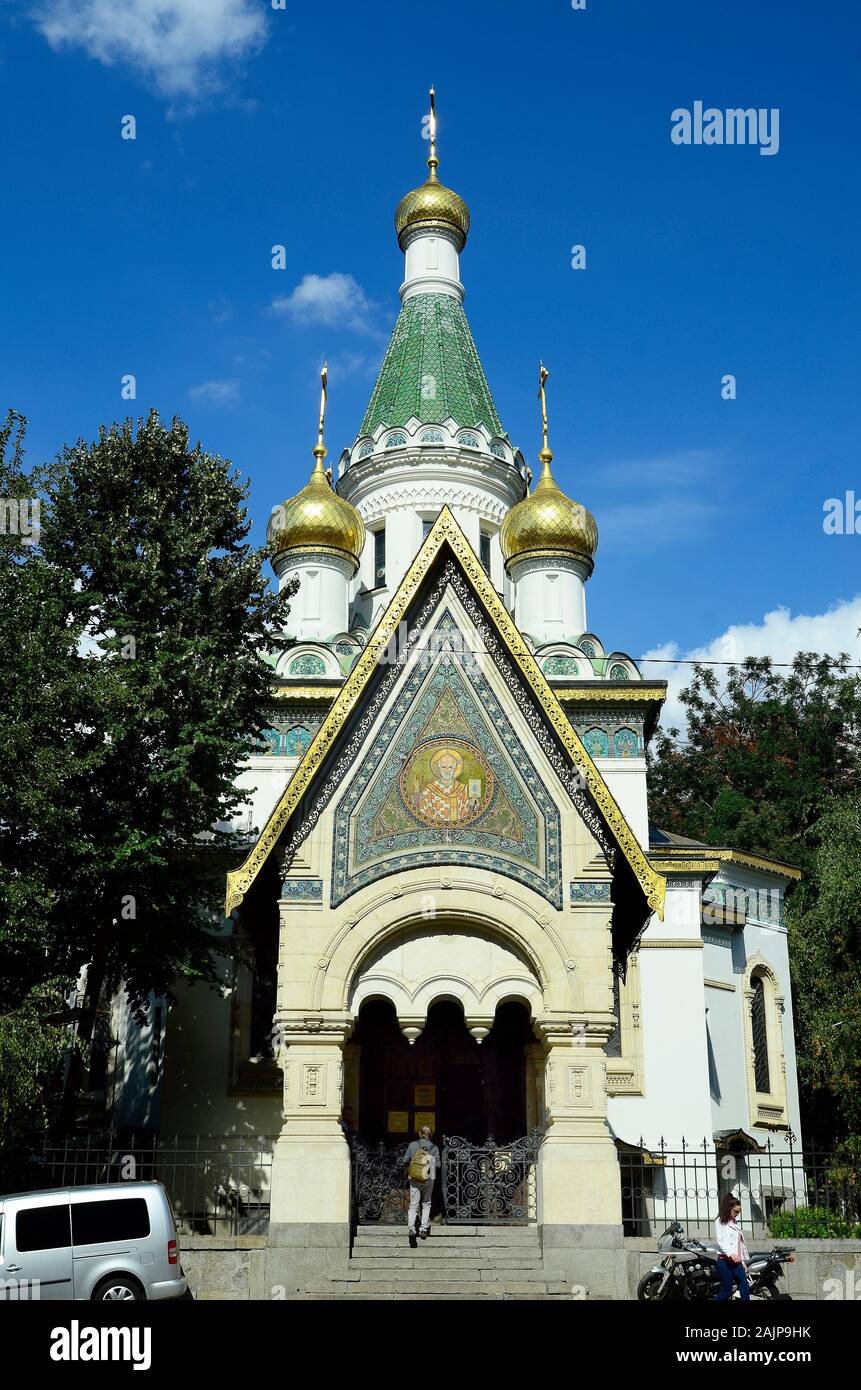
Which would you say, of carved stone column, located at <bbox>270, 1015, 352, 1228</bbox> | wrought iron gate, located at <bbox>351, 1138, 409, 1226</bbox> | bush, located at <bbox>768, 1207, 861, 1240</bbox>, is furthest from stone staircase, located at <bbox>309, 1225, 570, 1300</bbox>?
bush, located at <bbox>768, 1207, 861, 1240</bbox>

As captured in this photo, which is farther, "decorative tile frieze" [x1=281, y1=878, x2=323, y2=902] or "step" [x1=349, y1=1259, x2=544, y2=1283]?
"decorative tile frieze" [x1=281, y1=878, x2=323, y2=902]

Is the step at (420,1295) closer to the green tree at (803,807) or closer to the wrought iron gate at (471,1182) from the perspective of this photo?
the wrought iron gate at (471,1182)

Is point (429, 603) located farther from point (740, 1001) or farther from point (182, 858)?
point (740, 1001)

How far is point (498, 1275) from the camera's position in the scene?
12.2 metres

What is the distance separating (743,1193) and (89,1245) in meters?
13.8

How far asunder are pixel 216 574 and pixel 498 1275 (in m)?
9.86

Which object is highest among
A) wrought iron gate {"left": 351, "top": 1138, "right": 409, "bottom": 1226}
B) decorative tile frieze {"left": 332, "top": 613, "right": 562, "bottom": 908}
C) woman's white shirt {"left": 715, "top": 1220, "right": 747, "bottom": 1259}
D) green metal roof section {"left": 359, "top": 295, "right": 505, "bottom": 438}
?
green metal roof section {"left": 359, "top": 295, "right": 505, "bottom": 438}

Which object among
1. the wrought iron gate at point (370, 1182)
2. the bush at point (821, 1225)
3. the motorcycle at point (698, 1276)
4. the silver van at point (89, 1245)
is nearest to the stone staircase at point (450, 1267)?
the wrought iron gate at point (370, 1182)

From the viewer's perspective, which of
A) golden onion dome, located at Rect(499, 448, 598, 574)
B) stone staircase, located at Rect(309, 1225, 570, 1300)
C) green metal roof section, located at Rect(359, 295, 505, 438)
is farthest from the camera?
green metal roof section, located at Rect(359, 295, 505, 438)

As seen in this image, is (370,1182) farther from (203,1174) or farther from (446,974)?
(203,1174)

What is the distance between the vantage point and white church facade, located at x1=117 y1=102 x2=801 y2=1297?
1301 centimetres

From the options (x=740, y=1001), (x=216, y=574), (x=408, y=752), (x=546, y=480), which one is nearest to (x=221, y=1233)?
(x=408, y=752)

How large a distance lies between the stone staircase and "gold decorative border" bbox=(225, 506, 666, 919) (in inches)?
144

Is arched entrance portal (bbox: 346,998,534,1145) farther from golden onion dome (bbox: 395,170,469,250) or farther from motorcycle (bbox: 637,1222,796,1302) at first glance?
golden onion dome (bbox: 395,170,469,250)
